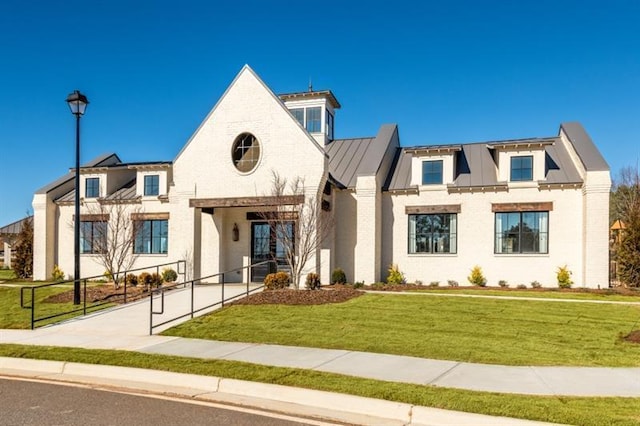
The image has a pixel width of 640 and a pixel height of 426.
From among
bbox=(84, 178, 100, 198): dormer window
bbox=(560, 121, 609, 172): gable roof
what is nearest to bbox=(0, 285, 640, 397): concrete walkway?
bbox=(560, 121, 609, 172): gable roof

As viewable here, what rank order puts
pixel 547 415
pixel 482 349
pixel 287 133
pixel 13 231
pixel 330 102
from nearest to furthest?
pixel 547 415
pixel 482 349
pixel 287 133
pixel 330 102
pixel 13 231

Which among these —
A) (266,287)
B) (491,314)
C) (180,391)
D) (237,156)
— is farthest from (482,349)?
(237,156)

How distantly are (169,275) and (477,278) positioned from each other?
12.9 metres

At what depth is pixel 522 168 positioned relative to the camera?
21688mm

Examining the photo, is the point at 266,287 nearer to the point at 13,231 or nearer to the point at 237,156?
the point at 237,156

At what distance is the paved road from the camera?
619 cm

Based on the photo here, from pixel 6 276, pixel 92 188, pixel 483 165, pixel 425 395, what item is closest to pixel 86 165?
pixel 92 188

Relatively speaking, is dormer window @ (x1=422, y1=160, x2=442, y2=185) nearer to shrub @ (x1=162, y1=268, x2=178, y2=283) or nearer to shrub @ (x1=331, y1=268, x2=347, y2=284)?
shrub @ (x1=331, y1=268, x2=347, y2=284)

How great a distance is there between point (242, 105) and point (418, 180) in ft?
26.6

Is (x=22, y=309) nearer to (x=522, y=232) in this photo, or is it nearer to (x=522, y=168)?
(x=522, y=232)

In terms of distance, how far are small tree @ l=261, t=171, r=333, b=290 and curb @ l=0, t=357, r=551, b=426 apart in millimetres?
10027

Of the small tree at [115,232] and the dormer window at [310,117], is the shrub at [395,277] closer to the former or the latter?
the dormer window at [310,117]

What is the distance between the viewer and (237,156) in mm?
22031

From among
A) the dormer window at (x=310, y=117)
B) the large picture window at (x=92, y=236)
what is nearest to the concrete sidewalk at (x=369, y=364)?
the large picture window at (x=92, y=236)
